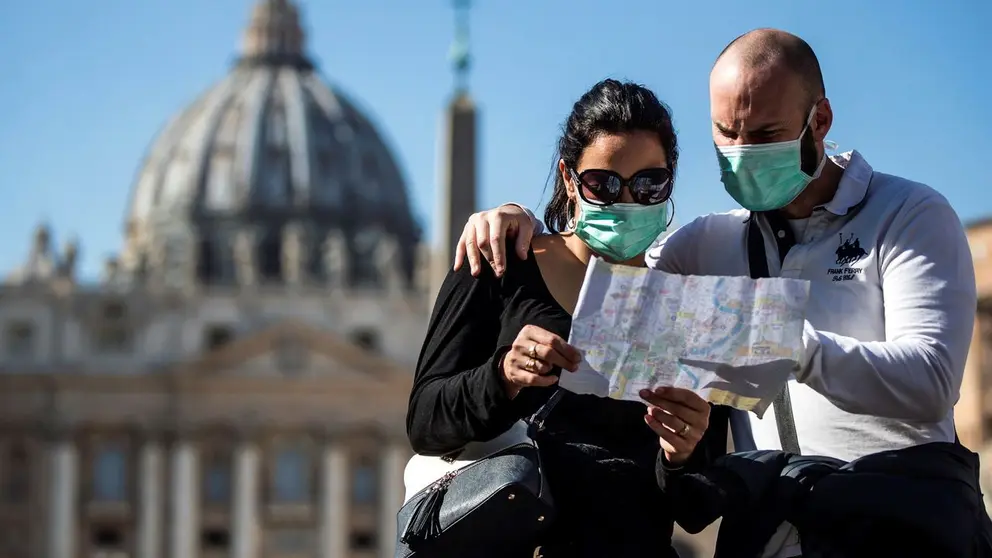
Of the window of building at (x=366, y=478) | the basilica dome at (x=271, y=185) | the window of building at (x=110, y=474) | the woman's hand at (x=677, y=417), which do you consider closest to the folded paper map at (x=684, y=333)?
the woman's hand at (x=677, y=417)

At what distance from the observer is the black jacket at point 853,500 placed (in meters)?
2.75

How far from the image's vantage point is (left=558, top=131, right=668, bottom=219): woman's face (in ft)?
9.67

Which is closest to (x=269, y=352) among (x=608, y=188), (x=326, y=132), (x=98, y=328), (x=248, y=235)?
(x=98, y=328)

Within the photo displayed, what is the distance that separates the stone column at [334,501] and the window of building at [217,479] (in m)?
2.25

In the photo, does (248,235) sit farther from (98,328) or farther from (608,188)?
(608,188)

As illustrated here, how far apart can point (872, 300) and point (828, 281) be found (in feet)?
0.23

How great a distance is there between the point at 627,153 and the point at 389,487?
148 feet

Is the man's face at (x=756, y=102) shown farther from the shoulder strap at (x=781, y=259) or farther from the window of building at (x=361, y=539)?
the window of building at (x=361, y=539)

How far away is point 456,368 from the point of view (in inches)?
115

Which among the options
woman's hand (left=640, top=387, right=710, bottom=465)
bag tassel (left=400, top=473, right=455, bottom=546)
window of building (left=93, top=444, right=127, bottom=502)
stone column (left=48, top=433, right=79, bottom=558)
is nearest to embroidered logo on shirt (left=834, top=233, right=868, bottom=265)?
woman's hand (left=640, top=387, right=710, bottom=465)

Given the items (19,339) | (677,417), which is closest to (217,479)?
(19,339)

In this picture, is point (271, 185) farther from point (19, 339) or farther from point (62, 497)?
point (62, 497)

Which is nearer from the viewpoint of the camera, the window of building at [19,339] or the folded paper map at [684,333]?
the folded paper map at [684,333]

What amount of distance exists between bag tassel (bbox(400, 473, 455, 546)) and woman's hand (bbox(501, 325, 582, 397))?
0.80 ft
